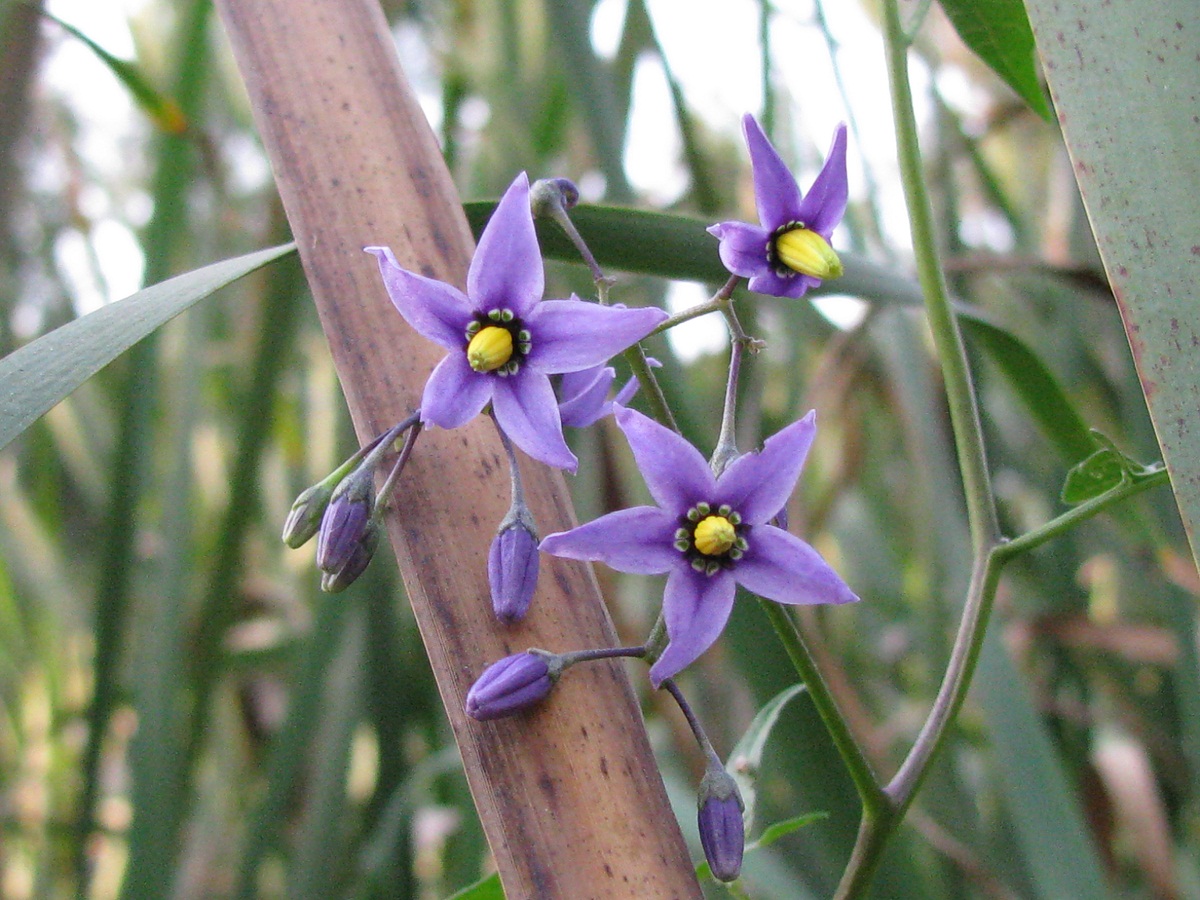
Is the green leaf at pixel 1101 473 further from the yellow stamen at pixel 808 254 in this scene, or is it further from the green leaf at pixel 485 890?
the green leaf at pixel 485 890

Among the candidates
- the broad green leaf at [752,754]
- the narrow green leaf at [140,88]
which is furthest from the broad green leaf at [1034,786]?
the narrow green leaf at [140,88]

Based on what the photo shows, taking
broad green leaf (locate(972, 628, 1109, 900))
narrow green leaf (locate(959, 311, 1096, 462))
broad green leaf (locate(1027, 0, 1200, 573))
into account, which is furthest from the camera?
broad green leaf (locate(972, 628, 1109, 900))

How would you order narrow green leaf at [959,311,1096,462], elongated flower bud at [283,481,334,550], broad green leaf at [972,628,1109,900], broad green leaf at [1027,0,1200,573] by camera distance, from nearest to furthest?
broad green leaf at [1027,0,1200,573] → elongated flower bud at [283,481,334,550] → narrow green leaf at [959,311,1096,462] → broad green leaf at [972,628,1109,900]

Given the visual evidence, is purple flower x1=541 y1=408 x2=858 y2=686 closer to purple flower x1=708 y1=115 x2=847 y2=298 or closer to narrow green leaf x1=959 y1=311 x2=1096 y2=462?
purple flower x1=708 y1=115 x2=847 y2=298

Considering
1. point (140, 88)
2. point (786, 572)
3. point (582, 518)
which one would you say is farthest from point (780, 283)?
point (582, 518)

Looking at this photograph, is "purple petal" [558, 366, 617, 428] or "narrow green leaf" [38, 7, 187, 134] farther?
"narrow green leaf" [38, 7, 187, 134]

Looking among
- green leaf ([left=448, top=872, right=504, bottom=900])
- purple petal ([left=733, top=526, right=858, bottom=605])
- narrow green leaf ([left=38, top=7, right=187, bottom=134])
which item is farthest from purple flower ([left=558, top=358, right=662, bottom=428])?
narrow green leaf ([left=38, top=7, right=187, bottom=134])

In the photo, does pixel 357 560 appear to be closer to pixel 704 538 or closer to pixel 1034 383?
pixel 704 538

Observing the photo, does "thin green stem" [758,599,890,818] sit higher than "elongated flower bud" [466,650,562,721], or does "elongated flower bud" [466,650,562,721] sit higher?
"elongated flower bud" [466,650,562,721]
